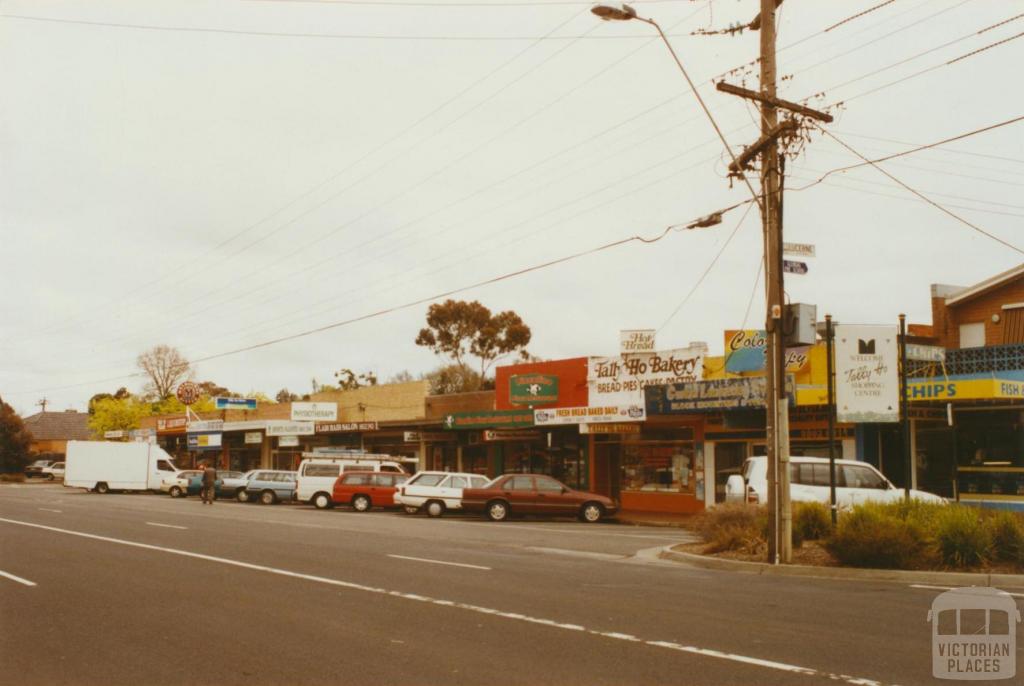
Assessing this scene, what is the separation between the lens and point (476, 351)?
64000 mm

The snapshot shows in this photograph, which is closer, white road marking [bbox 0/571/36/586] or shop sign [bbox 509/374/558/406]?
white road marking [bbox 0/571/36/586]

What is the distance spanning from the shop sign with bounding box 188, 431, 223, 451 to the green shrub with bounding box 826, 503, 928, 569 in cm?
4494

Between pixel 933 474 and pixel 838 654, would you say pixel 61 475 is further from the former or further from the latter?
pixel 838 654

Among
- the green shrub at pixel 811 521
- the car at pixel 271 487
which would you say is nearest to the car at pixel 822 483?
the green shrub at pixel 811 521

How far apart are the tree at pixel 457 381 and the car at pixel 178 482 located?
18785mm

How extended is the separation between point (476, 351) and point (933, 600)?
53.7m

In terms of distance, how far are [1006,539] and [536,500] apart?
51.3ft

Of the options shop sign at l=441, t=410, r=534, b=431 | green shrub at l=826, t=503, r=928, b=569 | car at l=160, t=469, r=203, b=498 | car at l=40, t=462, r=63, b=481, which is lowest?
car at l=40, t=462, r=63, b=481

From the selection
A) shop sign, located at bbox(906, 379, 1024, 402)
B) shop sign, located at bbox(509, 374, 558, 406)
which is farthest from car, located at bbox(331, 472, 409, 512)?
shop sign, located at bbox(906, 379, 1024, 402)

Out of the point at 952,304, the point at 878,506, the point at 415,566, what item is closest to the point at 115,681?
the point at 415,566

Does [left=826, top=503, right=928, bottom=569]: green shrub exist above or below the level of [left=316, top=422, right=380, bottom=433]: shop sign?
below

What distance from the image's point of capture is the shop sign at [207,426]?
54.2 meters

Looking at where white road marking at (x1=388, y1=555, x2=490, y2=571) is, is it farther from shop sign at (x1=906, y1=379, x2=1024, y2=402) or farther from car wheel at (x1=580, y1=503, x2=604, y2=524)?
car wheel at (x1=580, y1=503, x2=604, y2=524)

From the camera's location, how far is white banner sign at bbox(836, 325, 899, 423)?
15.7 meters
